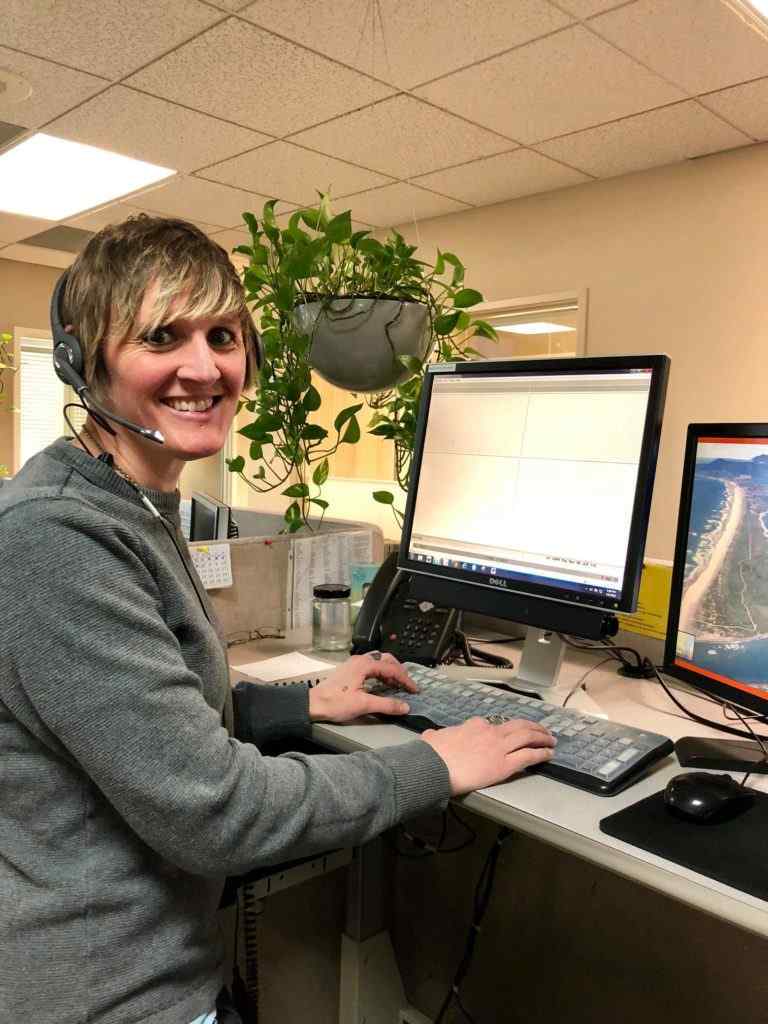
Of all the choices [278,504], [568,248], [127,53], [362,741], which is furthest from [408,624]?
[278,504]

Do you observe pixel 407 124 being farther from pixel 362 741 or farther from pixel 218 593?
pixel 362 741

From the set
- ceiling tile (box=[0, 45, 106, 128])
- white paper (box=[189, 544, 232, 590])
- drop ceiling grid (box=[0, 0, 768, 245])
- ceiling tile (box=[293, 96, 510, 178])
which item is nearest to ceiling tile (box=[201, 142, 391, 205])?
drop ceiling grid (box=[0, 0, 768, 245])

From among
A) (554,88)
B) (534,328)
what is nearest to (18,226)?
(534,328)

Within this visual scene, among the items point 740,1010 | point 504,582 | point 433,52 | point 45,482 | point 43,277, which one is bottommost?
point 740,1010

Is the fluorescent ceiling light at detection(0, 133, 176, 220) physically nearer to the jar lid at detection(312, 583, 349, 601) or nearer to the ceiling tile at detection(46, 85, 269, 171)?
the ceiling tile at detection(46, 85, 269, 171)

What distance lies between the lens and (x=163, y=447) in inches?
36.1

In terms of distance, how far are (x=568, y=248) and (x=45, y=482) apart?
3.85m

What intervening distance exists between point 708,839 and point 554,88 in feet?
9.38

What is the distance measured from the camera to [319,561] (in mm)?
1759

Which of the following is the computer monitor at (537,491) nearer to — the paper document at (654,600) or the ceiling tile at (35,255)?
the paper document at (654,600)

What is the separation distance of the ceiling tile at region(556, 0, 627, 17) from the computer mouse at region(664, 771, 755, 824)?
2341 mm

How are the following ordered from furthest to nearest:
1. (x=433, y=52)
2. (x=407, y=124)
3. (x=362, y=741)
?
(x=407, y=124) → (x=433, y=52) → (x=362, y=741)

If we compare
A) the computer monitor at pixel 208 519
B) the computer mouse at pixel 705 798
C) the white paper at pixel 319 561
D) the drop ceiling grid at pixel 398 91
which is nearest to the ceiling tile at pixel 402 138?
the drop ceiling grid at pixel 398 91

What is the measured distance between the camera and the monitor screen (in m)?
0.93
